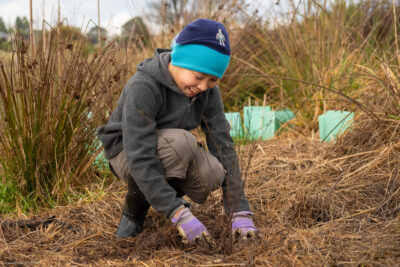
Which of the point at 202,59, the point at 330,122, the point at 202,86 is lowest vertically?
the point at 330,122

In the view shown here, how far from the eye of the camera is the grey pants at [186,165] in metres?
1.91

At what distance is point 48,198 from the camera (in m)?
2.53

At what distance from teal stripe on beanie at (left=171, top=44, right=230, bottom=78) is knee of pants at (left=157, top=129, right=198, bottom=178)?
0.30m

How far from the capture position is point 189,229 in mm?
1742

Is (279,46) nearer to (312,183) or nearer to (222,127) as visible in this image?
(312,183)

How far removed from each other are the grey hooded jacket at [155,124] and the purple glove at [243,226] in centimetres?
3

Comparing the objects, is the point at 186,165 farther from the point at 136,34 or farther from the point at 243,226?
the point at 136,34

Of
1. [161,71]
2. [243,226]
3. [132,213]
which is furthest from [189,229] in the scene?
[161,71]

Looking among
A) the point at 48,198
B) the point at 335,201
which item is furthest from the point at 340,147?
the point at 48,198

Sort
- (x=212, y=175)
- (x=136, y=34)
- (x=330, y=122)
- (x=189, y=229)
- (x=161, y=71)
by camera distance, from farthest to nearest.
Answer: (x=330, y=122)
(x=136, y=34)
(x=212, y=175)
(x=161, y=71)
(x=189, y=229)

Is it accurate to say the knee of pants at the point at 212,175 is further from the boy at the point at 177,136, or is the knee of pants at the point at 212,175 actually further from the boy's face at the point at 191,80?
the boy's face at the point at 191,80

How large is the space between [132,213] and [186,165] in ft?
1.13

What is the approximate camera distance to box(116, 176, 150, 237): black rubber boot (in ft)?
6.57

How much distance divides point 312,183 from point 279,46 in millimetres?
2400
